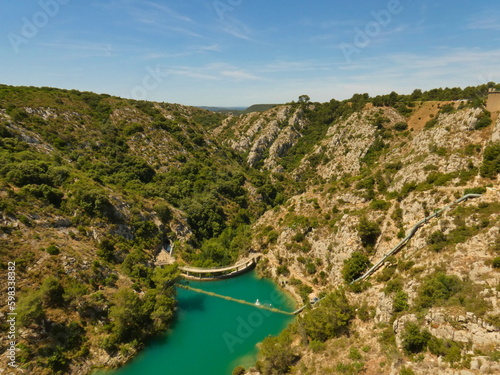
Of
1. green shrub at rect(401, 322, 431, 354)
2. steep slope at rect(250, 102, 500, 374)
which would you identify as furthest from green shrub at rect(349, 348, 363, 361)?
green shrub at rect(401, 322, 431, 354)

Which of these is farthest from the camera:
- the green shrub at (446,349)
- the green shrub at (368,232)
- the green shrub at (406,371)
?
the green shrub at (368,232)

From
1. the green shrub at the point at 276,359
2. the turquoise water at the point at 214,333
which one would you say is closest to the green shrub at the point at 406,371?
the green shrub at the point at 276,359

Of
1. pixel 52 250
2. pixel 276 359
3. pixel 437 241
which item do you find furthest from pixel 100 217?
pixel 437 241

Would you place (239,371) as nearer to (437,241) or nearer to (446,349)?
(446,349)

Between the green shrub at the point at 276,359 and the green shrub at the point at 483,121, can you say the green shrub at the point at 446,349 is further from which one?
the green shrub at the point at 483,121

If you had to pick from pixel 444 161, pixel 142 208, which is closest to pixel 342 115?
pixel 444 161

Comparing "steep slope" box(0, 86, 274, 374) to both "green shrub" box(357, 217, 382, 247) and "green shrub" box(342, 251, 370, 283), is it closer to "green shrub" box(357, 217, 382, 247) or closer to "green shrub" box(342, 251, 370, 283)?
"green shrub" box(342, 251, 370, 283)
